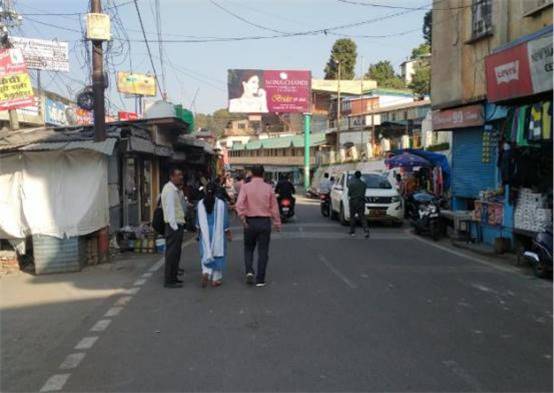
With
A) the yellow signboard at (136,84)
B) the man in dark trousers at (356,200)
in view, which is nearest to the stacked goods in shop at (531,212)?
the man in dark trousers at (356,200)

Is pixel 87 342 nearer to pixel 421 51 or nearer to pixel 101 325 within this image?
pixel 101 325

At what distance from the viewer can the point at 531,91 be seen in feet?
37.3

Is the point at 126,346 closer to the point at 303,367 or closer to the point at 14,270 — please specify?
the point at 303,367

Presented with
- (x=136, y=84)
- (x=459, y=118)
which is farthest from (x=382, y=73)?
(x=459, y=118)

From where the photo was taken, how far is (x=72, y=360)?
18.7 ft

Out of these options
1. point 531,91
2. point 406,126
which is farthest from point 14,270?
point 406,126

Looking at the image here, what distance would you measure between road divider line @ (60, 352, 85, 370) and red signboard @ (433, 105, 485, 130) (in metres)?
13.0

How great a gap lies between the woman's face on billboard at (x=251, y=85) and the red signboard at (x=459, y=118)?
1310 inches

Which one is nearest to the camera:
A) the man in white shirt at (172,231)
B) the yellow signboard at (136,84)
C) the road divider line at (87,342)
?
the road divider line at (87,342)

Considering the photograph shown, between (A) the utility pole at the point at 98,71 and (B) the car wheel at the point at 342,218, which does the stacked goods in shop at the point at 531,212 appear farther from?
(A) the utility pole at the point at 98,71

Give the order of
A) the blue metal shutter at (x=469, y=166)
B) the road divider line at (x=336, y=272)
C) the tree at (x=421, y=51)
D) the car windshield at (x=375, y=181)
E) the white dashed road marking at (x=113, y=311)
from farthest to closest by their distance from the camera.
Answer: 1. the tree at (x=421, y=51)
2. the car windshield at (x=375, y=181)
3. the blue metal shutter at (x=469, y=166)
4. the road divider line at (x=336, y=272)
5. the white dashed road marking at (x=113, y=311)

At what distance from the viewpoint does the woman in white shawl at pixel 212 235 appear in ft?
30.3

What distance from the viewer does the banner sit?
12.2 m

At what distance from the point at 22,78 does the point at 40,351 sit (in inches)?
311
